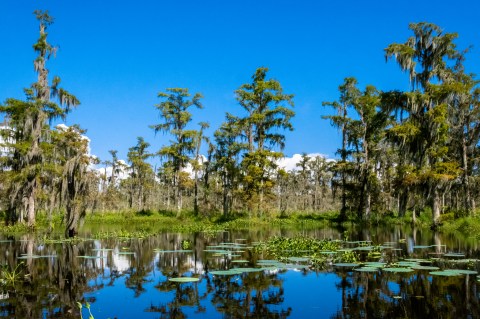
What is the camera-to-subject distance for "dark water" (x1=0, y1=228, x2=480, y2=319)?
293 inches

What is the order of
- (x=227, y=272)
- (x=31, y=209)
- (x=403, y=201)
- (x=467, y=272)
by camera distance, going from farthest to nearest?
(x=31, y=209)
(x=403, y=201)
(x=227, y=272)
(x=467, y=272)

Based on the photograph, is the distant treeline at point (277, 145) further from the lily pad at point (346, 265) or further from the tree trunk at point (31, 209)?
the lily pad at point (346, 265)

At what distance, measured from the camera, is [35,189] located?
99.7ft

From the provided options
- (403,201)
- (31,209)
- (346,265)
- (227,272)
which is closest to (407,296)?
(346,265)

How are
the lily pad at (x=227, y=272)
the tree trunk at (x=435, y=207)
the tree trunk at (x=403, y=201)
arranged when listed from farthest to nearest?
the tree trunk at (x=403, y=201), the tree trunk at (x=435, y=207), the lily pad at (x=227, y=272)

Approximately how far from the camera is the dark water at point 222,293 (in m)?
7.45

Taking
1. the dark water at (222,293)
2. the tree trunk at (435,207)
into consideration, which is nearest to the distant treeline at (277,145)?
the tree trunk at (435,207)

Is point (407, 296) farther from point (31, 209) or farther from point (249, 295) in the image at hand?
point (31, 209)

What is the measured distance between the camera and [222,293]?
8961 mm

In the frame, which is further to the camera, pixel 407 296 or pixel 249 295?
pixel 249 295

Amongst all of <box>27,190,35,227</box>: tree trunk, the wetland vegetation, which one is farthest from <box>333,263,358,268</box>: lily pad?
<box>27,190,35,227</box>: tree trunk

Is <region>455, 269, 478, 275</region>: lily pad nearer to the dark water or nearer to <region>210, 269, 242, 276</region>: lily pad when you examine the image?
the dark water

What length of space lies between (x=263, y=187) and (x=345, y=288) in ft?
97.7

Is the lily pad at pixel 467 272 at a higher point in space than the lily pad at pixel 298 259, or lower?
higher
